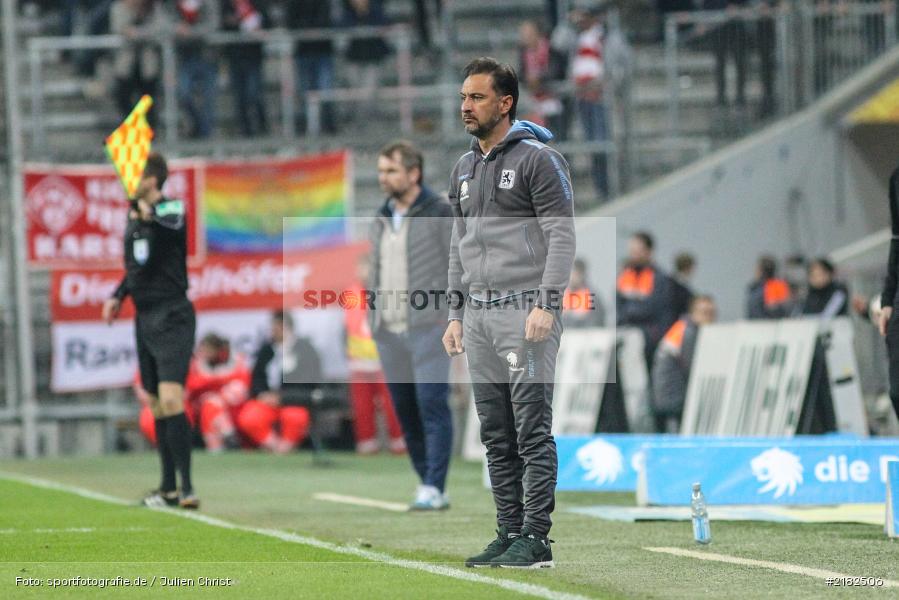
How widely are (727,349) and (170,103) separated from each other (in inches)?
355

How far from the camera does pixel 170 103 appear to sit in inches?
821

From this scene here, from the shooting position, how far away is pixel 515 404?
731cm

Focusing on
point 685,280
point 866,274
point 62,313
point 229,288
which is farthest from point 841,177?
point 62,313

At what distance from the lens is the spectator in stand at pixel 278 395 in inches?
732

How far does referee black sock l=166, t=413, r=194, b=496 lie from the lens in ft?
35.3

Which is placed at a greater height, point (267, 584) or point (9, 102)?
point (9, 102)

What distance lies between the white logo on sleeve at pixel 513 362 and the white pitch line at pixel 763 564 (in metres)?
1.23

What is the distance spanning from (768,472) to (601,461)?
1993mm

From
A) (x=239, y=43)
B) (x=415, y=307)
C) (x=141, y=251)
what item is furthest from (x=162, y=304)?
(x=239, y=43)

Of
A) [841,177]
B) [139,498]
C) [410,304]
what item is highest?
[841,177]

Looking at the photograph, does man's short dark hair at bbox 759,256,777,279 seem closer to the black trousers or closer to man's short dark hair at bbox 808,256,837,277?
man's short dark hair at bbox 808,256,837,277

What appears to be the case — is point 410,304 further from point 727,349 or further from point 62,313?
point 62,313

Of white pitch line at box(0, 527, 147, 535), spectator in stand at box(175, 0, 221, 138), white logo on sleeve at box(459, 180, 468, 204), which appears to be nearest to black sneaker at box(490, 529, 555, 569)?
white logo on sleeve at box(459, 180, 468, 204)

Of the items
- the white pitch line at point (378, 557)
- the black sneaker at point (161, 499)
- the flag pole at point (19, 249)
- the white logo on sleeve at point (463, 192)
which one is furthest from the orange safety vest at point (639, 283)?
the white logo on sleeve at point (463, 192)
